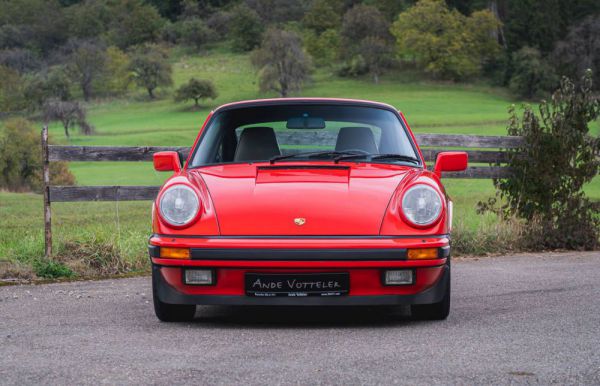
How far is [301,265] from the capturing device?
5758 millimetres

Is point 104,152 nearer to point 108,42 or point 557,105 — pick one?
point 557,105

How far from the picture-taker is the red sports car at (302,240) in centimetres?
579

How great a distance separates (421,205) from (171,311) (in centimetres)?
175

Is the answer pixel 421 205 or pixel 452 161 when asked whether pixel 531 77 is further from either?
pixel 421 205

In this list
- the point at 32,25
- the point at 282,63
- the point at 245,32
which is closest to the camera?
the point at 282,63

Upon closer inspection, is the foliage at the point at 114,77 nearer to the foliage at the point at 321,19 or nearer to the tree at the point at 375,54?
the tree at the point at 375,54

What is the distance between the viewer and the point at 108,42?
151 metres

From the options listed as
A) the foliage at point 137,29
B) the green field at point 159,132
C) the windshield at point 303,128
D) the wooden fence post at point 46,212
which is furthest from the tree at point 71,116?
the foliage at point 137,29

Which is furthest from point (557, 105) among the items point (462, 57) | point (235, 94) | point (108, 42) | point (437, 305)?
point (108, 42)

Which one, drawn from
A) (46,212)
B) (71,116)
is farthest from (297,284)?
Answer: (71,116)

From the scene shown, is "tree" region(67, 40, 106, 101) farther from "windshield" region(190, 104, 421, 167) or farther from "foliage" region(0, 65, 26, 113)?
Answer: "windshield" region(190, 104, 421, 167)

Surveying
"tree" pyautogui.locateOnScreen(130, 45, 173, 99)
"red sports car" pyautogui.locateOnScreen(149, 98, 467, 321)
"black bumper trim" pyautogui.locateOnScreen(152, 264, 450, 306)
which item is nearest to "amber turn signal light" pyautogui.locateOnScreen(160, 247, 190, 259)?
"red sports car" pyautogui.locateOnScreen(149, 98, 467, 321)

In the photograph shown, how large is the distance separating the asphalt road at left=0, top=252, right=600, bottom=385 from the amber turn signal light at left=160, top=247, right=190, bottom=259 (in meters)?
0.46

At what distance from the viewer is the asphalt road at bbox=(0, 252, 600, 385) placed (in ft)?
15.1
